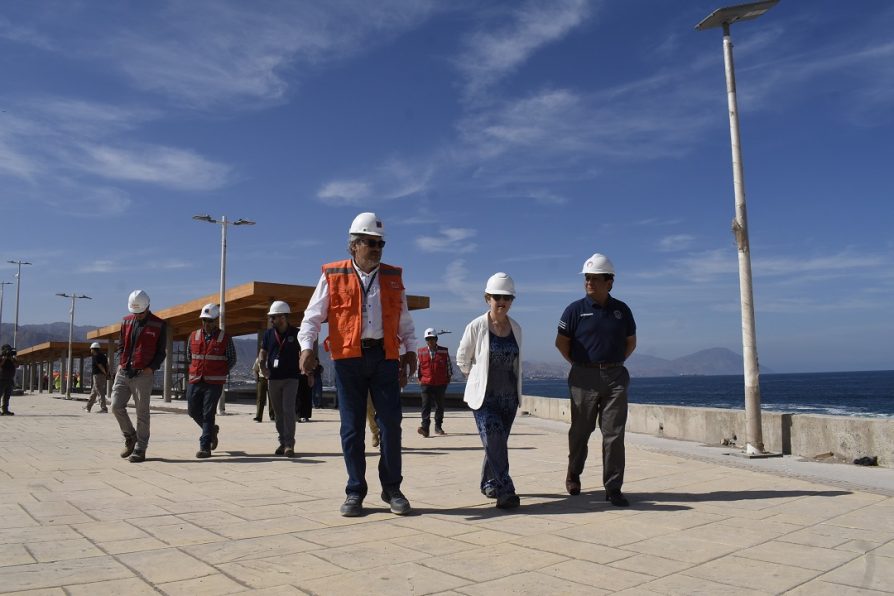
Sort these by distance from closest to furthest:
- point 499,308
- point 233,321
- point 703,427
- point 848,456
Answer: point 499,308, point 848,456, point 703,427, point 233,321

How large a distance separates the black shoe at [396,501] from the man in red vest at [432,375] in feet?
21.8

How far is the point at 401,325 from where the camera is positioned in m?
5.22

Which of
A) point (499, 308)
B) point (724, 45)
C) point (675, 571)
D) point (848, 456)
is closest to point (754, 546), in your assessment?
point (675, 571)

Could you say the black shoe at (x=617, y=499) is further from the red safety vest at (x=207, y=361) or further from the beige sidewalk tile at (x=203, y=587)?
the red safety vest at (x=207, y=361)

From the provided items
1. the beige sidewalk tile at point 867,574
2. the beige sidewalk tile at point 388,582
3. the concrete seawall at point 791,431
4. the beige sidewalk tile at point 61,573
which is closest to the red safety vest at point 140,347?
the beige sidewalk tile at point 61,573

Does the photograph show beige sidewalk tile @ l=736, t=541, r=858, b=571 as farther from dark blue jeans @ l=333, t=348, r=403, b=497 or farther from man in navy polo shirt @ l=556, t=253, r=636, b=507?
dark blue jeans @ l=333, t=348, r=403, b=497

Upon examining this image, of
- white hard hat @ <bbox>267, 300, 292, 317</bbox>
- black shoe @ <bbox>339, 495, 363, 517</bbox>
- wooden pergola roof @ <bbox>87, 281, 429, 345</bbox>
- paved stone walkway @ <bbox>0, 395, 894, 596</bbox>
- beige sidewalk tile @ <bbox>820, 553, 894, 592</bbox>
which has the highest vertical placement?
wooden pergola roof @ <bbox>87, 281, 429, 345</bbox>

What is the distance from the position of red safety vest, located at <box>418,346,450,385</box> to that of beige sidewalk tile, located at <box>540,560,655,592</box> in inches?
324

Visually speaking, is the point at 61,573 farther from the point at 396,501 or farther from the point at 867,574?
the point at 867,574

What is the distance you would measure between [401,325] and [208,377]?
4.42 m

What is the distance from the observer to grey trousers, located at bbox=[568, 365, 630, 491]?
543 cm

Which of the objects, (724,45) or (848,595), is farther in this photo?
(724,45)

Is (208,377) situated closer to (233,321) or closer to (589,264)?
(589,264)

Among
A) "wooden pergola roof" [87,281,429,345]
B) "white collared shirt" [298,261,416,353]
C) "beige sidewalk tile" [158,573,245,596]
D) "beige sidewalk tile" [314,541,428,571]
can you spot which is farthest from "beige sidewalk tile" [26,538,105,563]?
"wooden pergola roof" [87,281,429,345]
